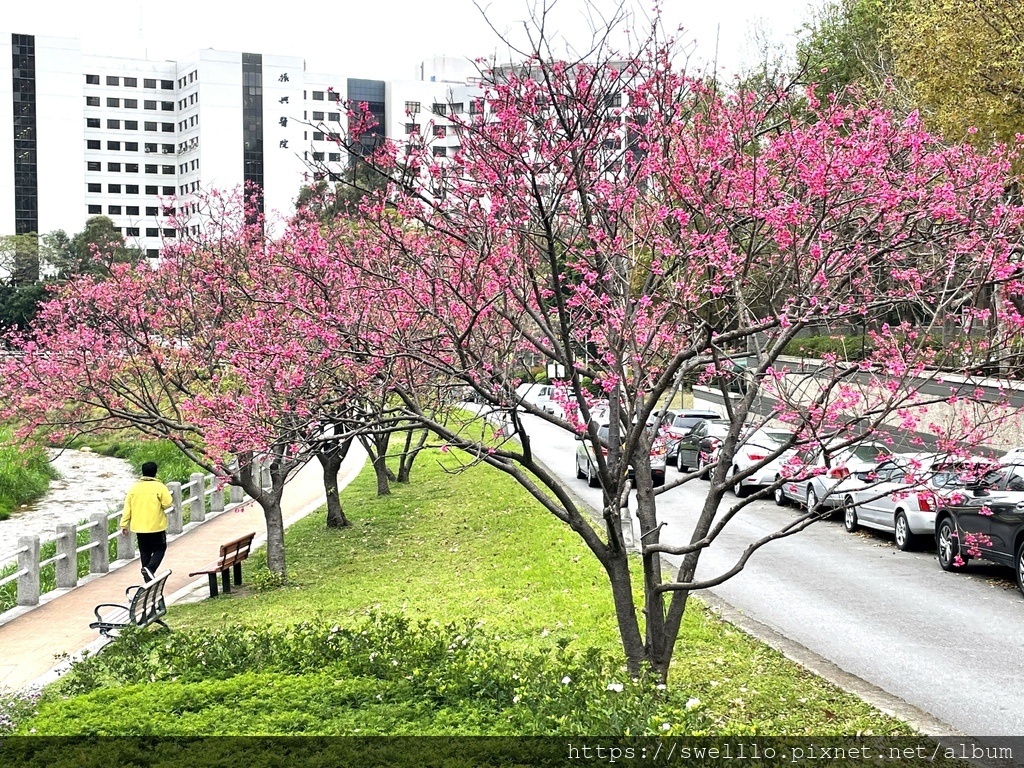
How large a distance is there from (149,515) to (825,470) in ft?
29.6

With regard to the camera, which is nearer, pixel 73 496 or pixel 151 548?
pixel 151 548

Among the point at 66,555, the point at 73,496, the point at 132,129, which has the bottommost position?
the point at 73,496

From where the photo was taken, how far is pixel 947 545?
14.5m

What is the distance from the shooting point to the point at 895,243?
7730mm

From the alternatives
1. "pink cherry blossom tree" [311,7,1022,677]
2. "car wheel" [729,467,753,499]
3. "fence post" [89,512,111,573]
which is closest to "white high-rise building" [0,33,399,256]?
"car wheel" [729,467,753,499]

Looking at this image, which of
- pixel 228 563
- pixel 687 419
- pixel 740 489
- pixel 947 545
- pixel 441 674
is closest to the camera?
pixel 441 674

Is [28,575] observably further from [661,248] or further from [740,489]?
[740,489]

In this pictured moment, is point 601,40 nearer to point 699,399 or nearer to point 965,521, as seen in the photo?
point 965,521

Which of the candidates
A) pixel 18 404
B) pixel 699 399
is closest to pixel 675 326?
pixel 18 404

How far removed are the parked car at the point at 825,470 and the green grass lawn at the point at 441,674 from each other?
1546mm

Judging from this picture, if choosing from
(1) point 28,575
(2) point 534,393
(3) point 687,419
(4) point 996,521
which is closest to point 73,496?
(3) point 687,419

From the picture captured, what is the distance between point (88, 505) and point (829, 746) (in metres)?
25.7

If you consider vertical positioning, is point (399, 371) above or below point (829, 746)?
above

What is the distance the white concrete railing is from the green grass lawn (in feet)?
6.28
